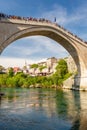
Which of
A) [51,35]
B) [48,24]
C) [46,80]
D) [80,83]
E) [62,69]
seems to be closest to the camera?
[48,24]

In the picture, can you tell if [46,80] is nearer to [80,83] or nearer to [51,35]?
Answer: [80,83]

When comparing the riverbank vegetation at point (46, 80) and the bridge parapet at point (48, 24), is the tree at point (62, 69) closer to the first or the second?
the riverbank vegetation at point (46, 80)

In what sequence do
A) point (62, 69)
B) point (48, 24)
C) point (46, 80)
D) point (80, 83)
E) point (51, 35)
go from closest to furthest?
point (48, 24)
point (51, 35)
point (80, 83)
point (46, 80)
point (62, 69)

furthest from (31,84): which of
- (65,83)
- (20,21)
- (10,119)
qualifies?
(10,119)

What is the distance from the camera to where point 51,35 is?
28625 mm

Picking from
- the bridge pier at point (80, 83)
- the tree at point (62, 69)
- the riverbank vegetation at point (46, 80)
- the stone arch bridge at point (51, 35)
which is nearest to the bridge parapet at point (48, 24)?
the stone arch bridge at point (51, 35)

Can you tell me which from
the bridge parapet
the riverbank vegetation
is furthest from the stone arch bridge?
the riverbank vegetation

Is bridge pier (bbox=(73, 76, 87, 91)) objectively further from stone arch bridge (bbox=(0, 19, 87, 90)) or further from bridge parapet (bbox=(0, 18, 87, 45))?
bridge parapet (bbox=(0, 18, 87, 45))

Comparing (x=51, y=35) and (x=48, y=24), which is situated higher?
(x=48, y=24)

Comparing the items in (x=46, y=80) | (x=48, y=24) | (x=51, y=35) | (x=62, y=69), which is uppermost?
(x=48, y=24)

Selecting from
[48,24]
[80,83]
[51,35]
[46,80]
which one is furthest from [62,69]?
[48,24]

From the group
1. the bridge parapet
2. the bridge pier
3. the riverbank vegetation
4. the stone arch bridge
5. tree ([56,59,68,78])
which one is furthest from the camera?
tree ([56,59,68,78])

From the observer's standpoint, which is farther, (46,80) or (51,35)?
(46,80)

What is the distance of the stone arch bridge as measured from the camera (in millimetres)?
23969
